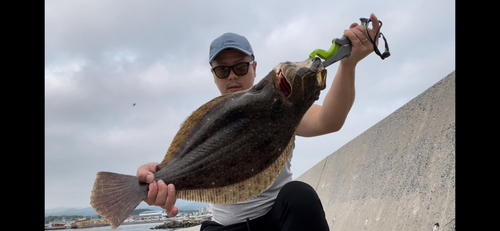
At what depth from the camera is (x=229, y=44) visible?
237 cm

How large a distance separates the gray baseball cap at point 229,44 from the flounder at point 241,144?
27.1 inches

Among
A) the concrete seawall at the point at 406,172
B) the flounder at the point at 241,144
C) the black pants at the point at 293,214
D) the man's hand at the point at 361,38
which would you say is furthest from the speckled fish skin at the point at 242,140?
the concrete seawall at the point at 406,172

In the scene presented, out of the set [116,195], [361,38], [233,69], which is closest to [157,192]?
[116,195]

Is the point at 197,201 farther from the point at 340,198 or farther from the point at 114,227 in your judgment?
the point at 340,198

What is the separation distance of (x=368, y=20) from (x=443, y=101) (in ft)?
6.36

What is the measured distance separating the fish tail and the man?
11cm

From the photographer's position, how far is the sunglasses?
2336mm

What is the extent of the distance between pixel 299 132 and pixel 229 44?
92 centimetres

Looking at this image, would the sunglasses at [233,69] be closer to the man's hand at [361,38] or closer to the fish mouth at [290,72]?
the fish mouth at [290,72]

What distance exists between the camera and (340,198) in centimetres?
493

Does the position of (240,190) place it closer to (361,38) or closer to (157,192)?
(157,192)

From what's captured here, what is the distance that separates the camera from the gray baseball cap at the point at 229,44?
2.36m
